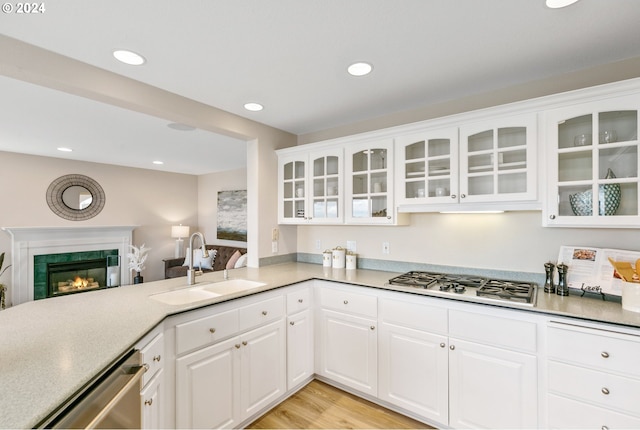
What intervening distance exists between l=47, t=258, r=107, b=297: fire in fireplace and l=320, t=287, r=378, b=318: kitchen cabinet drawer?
500 cm

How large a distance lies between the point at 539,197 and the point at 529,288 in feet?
1.94

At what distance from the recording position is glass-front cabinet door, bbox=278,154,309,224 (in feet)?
10.0

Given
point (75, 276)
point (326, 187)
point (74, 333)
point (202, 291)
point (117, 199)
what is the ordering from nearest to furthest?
point (74, 333)
point (202, 291)
point (326, 187)
point (75, 276)
point (117, 199)

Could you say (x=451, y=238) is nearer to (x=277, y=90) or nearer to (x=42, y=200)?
(x=277, y=90)

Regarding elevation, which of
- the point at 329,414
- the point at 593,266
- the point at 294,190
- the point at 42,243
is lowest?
the point at 329,414

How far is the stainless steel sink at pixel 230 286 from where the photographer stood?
7.80 ft

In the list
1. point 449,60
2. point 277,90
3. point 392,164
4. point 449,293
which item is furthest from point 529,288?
point 277,90

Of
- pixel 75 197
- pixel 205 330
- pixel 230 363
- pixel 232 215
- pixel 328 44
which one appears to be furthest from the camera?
pixel 232 215

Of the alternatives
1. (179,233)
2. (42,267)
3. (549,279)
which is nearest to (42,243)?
(42,267)

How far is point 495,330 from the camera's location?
5.88 feet

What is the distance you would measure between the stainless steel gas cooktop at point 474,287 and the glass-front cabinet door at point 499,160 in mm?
584

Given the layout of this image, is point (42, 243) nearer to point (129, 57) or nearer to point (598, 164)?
point (129, 57)

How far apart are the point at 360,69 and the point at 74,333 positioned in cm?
208

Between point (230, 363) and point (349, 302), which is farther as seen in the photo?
point (349, 302)
